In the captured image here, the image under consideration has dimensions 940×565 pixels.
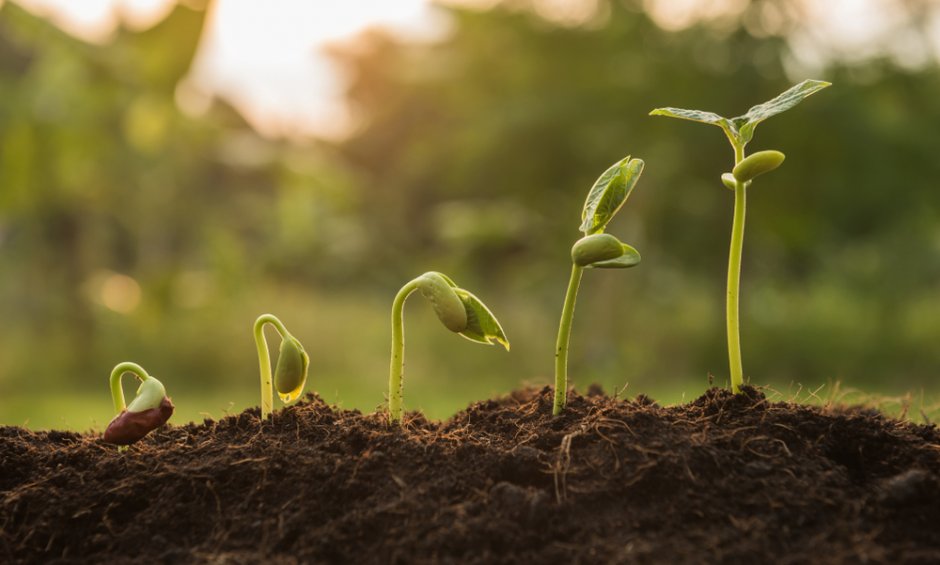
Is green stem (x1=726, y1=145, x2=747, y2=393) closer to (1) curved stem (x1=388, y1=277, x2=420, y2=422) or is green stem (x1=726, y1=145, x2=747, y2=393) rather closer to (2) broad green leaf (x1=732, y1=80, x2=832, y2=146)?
(2) broad green leaf (x1=732, y1=80, x2=832, y2=146)

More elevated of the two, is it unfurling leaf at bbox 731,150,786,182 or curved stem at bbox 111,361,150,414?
unfurling leaf at bbox 731,150,786,182

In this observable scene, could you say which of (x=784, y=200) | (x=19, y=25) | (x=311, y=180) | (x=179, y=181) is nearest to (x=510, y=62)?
(x=311, y=180)

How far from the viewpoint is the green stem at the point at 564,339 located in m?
1.24

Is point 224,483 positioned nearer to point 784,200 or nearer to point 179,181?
point 784,200

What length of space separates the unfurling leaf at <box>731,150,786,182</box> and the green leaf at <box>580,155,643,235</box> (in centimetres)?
15

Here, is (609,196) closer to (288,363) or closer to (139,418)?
(288,363)

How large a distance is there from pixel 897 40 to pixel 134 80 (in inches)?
250

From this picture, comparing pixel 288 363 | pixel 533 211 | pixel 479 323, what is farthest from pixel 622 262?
pixel 533 211

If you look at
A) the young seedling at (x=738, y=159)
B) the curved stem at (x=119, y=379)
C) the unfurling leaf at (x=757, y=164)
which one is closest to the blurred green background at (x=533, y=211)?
the curved stem at (x=119, y=379)

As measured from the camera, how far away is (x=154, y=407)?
1281mm

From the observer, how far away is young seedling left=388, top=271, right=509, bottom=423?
123 centimetres

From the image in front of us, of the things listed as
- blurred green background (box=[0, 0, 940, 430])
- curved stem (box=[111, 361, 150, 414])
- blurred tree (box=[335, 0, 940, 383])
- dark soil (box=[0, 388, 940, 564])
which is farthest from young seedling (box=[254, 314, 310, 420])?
blurred tree (box=[335, 0, 940, 383])

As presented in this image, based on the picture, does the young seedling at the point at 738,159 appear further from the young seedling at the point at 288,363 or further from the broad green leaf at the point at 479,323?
the young seedling at the point at 288,363

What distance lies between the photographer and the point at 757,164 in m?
1.20
